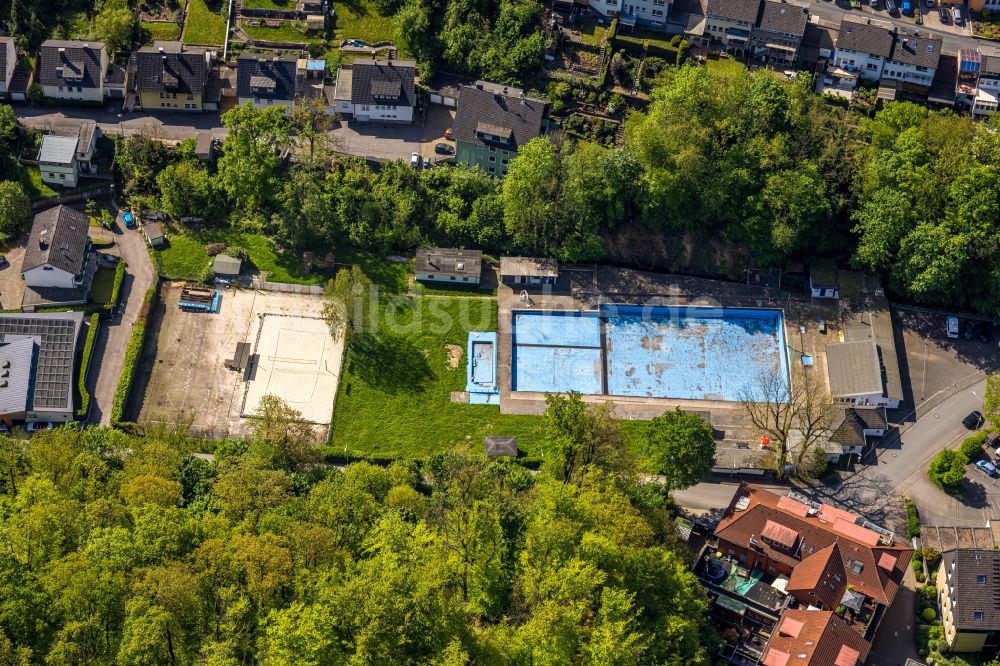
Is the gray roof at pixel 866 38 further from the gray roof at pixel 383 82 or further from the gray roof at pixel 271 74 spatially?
the gray roof at pixel 271 74

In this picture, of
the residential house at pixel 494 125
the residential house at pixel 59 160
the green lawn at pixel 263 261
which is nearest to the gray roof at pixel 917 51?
the residential house at pixel 494 125

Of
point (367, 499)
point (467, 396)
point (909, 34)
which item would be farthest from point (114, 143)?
point (909, 34)

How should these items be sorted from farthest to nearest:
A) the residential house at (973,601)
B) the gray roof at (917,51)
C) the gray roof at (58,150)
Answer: the gray roof at (917,51)
the gray roof at (58,150)
the residential house at (973,601)

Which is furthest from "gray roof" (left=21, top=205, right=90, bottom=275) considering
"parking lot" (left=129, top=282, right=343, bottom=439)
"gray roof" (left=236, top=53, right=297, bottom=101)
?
"gray roof" (left=236, top=53, right=297, bottom=101)

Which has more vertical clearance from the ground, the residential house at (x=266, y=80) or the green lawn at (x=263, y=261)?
the residential house at (x=266, y=80)

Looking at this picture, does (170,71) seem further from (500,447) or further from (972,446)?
(972,446)

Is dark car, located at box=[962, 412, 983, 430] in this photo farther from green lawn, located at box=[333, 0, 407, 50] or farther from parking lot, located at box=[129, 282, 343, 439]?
green lawn, located at box=[333, 0, 407, 50]

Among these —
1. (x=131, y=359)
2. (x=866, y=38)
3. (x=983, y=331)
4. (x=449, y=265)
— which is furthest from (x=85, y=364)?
(x=866, y=38)
